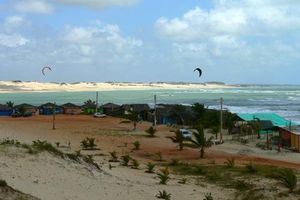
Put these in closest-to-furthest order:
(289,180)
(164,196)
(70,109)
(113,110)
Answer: (164,196) → (289,180) → (113,110) → (70,109)

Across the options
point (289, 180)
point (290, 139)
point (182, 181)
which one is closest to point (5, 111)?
point (290, 139)

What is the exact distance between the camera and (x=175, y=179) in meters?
17.7

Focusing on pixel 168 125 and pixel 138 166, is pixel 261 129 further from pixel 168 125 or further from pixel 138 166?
pixel 138 166

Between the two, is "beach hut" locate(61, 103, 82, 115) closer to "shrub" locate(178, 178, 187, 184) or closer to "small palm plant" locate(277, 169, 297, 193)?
"shrub" locate(178, 178, 187, 184)

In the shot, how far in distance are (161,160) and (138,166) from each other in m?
3.57

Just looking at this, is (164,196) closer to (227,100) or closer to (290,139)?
(290,139)

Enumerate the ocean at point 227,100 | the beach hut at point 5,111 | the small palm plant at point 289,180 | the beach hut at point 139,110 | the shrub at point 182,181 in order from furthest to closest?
the ocean at point 227,100, the beach hut at point 5,111, the beach hut at point 139,110, the shrub at point 182,181, the small palm plant at point 289,180

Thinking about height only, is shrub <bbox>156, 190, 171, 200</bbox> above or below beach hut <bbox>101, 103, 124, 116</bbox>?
below

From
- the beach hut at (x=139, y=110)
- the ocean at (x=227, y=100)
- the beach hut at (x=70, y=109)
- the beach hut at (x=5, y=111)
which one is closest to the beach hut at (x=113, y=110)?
the beach hut at (x=139, y=110)

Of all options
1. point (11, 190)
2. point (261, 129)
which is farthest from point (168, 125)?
point (11, 190)

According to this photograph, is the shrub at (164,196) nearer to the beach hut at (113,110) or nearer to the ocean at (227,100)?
the ocean at (227,100)

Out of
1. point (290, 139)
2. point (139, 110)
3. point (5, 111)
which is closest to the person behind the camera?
point (290, 139)

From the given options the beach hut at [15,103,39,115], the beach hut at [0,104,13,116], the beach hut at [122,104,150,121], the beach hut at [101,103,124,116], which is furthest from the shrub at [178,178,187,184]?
the beach hut at [0,104,13,116]

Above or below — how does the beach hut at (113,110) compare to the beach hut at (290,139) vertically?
above
